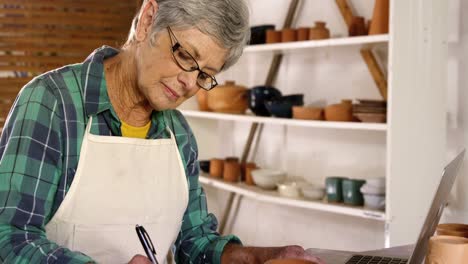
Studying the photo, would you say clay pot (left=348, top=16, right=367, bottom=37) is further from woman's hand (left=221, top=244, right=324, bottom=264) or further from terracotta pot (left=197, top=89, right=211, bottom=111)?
woman's hand (left=221, top=244, right=324, bottom=264)

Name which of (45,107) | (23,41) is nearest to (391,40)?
(45,107)

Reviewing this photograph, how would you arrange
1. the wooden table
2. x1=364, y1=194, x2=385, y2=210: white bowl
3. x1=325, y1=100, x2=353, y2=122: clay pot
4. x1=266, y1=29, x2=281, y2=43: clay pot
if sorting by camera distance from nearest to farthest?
the wooden table → x1=364, y1=194, x2=385, y2=210: white bowl → x1=325, y1=100, x2=353, y2=122: clay pot → x1=266, y1=29, x2=281, y2=43: clay pot

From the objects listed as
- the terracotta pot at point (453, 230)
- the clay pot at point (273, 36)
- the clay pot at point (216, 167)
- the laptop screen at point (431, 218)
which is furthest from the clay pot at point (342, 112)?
the laptop screen at point (431, 218)

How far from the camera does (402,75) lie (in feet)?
10.4

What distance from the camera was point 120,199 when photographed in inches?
68.8

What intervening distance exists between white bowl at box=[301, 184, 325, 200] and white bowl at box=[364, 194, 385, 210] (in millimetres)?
359

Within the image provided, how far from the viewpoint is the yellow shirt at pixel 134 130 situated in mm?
1772

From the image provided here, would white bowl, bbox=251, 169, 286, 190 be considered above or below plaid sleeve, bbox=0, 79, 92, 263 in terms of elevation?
below

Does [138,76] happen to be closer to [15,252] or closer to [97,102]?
[97,102]

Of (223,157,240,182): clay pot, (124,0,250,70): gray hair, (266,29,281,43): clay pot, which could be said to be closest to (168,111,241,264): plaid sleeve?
(124,0,250,70): gray hair

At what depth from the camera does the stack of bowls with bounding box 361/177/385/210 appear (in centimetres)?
342

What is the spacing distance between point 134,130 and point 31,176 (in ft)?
1.17

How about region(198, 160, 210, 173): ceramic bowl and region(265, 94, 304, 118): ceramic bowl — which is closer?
region(265, 94, 304, 118): ceramic bowl

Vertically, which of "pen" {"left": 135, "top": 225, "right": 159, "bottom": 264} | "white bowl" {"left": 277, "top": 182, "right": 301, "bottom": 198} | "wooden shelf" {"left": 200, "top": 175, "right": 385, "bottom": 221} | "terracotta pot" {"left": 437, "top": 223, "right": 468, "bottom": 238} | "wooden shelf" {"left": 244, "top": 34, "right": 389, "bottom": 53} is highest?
"wooden shelf" {"left": 244, "top": 34, "right": 389, "bottom": 53}
